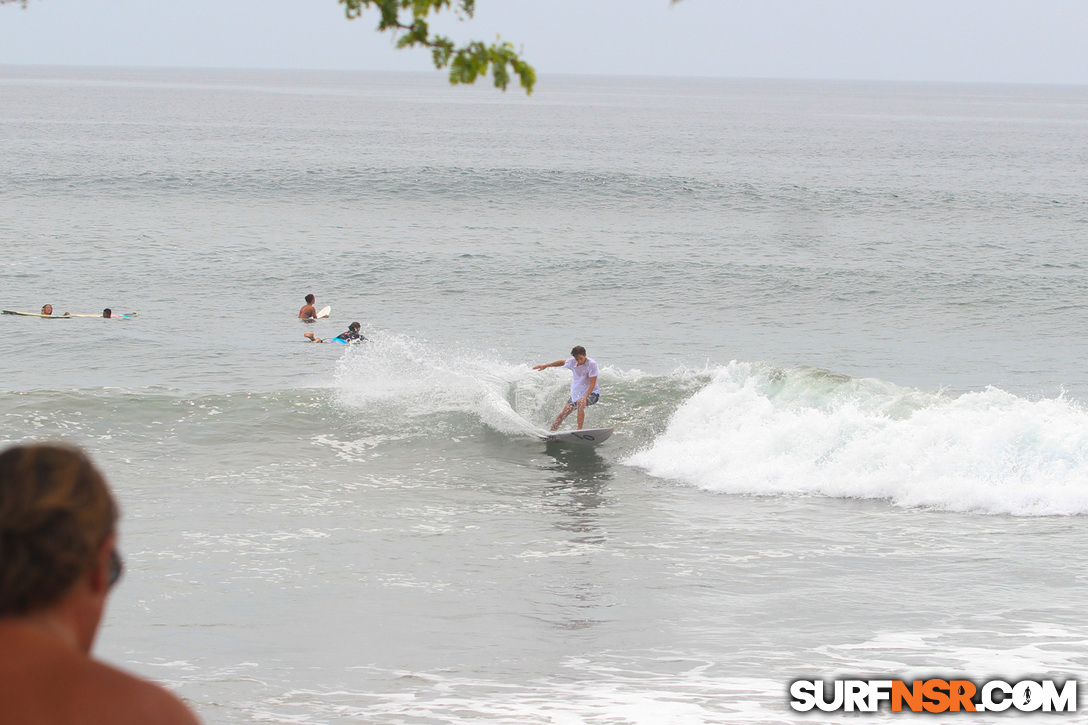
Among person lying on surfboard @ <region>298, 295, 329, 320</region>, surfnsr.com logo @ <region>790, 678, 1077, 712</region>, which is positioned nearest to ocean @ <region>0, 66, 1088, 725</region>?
surfnsr.com logo @ <region>790, 678, 1077, 712</region>

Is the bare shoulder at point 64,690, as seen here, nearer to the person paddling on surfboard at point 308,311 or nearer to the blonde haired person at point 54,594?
the blonde haired person at point 54,594

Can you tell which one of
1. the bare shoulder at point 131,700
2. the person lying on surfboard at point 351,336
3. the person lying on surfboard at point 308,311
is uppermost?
the bare shoulder at point 131,700

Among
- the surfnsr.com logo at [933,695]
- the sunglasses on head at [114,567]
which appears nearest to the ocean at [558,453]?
the surfnsr.com logo at [933,695]

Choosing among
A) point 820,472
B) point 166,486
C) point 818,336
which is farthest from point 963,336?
point 166,486

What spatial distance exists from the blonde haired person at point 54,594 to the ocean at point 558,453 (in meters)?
5.67

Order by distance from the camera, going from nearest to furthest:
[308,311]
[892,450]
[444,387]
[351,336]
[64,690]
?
1. [64,690]
2. [892,450]
3. [444,387]
4. [351,336]
5. [308,311]

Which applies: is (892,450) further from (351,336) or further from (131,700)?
(131,700)

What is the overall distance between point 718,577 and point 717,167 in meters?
66.3

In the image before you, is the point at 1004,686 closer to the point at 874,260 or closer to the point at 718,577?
the point at 718,577

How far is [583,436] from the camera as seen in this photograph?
16.6 m

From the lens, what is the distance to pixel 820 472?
49.4 feet

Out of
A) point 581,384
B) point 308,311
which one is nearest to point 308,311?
point 308,311

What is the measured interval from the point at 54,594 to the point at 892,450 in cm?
→ 1462

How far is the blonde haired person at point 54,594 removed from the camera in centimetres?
170
